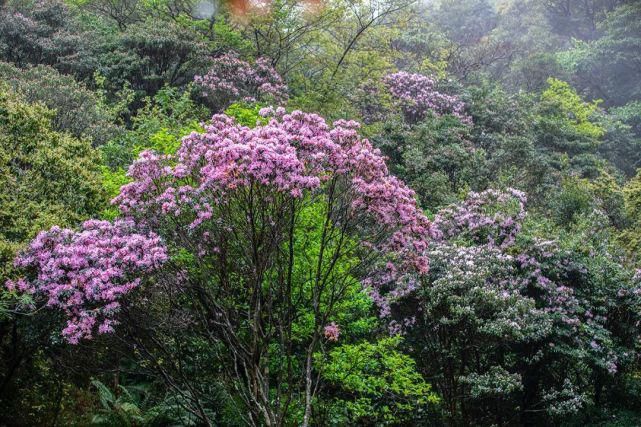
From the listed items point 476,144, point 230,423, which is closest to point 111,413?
point 230,423

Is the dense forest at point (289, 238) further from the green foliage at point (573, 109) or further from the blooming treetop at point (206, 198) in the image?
the green foliage at point (573, 109)

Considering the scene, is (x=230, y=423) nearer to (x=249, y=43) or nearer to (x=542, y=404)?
(x=542, y=404)

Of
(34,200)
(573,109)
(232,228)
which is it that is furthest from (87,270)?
(573,109)

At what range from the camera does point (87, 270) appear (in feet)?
25.2

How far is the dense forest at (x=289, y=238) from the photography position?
8.06 m

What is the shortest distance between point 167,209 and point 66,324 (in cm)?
235

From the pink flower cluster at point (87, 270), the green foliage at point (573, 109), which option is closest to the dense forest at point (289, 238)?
the pink flower cluster at point (87, 270)

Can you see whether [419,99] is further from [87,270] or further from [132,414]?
[87,270]

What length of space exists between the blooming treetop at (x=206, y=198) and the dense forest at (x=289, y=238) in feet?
0.12

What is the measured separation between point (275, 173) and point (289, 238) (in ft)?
5.04

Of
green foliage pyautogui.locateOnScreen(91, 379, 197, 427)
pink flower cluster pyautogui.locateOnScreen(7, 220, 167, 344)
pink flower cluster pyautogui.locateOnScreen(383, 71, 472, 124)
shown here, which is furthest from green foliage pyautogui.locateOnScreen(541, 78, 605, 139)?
pink flower cluster pyautogui.locateOnScreen(7, 220, 167, 344)

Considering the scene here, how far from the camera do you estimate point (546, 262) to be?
14359 mm

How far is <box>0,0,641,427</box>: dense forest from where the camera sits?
26.5 feet

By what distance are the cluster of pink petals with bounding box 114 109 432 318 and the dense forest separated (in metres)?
0.04
